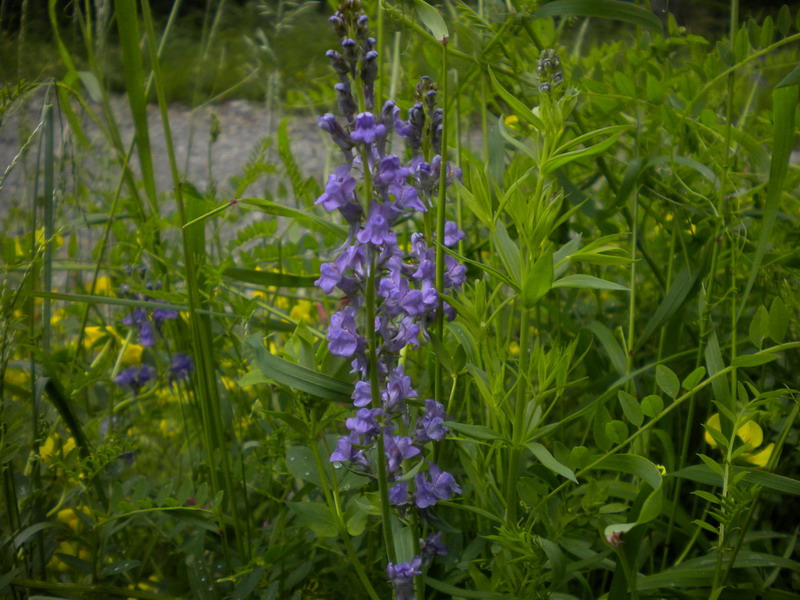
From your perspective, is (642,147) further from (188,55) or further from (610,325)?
(188,55)

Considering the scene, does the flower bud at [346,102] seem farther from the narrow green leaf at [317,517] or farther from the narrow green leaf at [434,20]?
the narrow green leaf at [317,517]

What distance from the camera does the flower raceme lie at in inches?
21.4

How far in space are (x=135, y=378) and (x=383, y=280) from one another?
0.60m

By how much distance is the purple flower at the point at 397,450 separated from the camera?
2.01ft

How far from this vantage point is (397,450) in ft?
2.01

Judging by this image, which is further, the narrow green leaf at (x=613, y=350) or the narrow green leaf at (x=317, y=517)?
the narrow green leaf at (x=613, y=350)

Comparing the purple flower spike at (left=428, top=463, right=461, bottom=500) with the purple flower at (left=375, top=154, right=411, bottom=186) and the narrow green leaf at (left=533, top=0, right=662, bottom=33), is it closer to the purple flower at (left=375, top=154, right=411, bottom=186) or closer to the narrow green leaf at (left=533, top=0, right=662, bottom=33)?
the purple flower at (left=375, top=154, right=411, bottom=186)

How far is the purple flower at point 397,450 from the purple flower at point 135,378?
0.59 meters

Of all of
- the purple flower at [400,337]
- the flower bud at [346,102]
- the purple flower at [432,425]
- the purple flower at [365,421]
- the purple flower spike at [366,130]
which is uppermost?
the flower bud at [346,102]

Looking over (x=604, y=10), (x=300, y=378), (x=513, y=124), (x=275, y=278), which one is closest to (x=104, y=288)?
(x=275, y=278)

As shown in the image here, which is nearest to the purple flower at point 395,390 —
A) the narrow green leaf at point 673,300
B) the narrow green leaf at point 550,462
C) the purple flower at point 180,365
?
the narrow green leaf at point 550,462

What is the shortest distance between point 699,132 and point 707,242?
151 mm

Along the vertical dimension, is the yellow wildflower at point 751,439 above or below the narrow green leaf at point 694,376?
below

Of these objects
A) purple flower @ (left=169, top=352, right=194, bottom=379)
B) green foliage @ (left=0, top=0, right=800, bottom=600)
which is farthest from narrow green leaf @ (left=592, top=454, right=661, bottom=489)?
purple flower @ (left=169, top=352, right=194, bottom=379)
